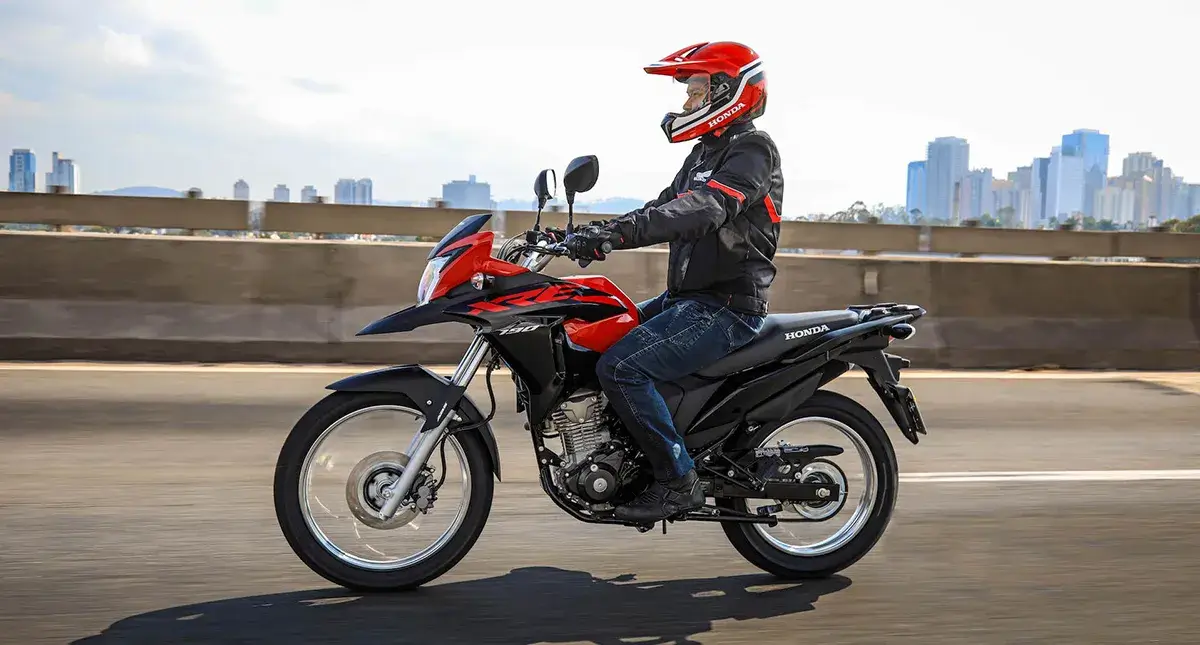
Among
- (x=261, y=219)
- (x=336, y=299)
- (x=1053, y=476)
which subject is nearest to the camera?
(x=1053, y=476)

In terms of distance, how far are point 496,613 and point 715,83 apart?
2.18 meters

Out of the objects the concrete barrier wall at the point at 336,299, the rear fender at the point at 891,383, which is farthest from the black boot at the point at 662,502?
the concrete barrier wall at the point at 336,299

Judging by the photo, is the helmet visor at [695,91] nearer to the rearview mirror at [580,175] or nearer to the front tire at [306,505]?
the rearview mirror at [580,175]

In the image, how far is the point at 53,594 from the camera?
15.6ft

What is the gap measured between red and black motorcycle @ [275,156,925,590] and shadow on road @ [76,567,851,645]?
159mm

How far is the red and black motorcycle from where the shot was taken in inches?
189

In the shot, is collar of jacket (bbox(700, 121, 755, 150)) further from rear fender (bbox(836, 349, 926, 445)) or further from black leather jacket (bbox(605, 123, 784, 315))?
rear fender (bbox(836, 349, 926, 445))

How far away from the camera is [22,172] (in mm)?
14977

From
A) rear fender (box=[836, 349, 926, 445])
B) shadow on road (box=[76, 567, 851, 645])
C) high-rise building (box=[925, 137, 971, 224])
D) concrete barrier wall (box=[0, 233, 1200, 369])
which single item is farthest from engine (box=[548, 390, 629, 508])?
high-rise building (box=[925, 137, 971, 224])

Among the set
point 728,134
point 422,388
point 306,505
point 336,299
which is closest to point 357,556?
point 306,505

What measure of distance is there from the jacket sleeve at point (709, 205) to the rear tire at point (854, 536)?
0.93 meters

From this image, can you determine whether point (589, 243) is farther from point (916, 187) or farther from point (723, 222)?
point (916, 187)

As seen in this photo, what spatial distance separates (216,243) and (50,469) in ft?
13.8

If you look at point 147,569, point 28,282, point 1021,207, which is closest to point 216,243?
point 28,282
